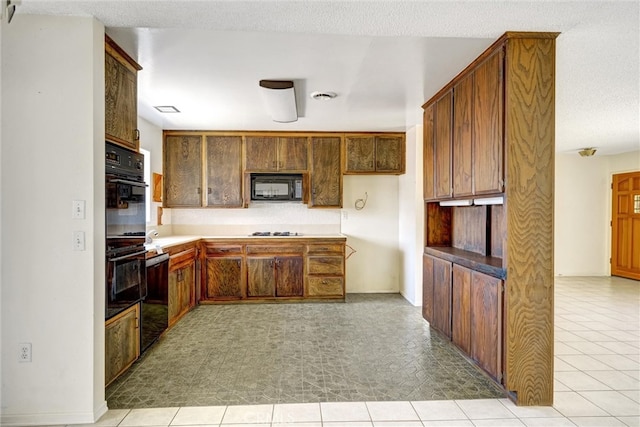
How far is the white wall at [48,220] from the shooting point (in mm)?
1960

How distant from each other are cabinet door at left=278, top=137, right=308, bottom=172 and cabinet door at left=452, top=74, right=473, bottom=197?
2.41 m

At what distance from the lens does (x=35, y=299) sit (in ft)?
6.46

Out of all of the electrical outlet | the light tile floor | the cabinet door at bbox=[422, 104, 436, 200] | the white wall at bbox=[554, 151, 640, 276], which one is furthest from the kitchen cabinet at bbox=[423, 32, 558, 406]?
the white wall at bbox=[554, 151, 640, 276]

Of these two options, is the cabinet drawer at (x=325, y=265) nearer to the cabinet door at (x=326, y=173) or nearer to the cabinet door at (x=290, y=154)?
the cabinet door at (x=326, y=173)

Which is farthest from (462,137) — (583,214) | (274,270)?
(583,214)

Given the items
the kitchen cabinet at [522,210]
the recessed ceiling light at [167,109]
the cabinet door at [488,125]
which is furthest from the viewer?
the recessed ceiling light at [167,109]

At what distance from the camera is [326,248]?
468 centimetres

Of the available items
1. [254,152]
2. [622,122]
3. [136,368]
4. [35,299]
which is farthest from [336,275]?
[622,122]

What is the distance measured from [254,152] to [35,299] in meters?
3.27

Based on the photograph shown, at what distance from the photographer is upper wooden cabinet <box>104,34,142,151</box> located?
2.28 metres

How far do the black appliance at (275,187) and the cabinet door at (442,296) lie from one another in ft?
7.48

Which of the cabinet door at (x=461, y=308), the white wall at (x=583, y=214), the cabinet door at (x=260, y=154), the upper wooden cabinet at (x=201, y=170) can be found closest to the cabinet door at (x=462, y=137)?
the cabinet door at (x=461, y=308)

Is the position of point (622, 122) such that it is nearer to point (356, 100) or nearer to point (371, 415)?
point (356, 100)

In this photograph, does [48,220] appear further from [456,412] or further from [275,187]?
[275,187]
